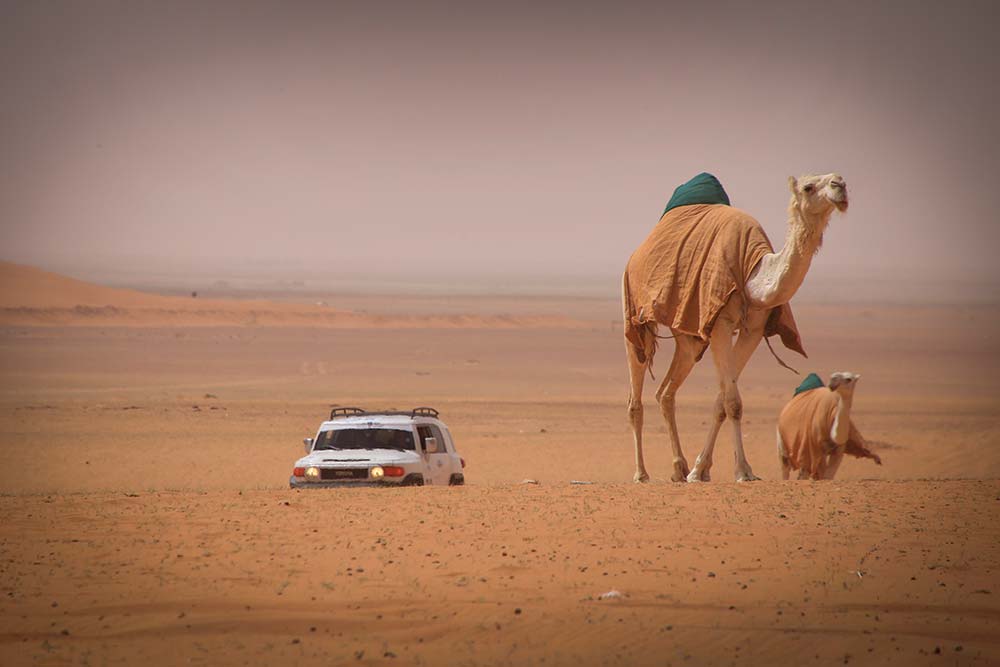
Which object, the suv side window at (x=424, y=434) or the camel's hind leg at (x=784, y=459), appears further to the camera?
the camel's hind leg at (x=784, y=459)

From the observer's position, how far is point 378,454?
18.6m

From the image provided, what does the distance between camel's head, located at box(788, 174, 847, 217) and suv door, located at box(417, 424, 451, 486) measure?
619cm

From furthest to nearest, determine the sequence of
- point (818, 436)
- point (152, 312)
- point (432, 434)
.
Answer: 1. point (152, 312)
2. point (818, 436)
3. point (432, 434)

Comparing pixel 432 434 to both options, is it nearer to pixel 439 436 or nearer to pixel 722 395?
pixel 439 436

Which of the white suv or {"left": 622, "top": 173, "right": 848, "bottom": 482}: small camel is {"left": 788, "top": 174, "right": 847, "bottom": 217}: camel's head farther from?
the white suv

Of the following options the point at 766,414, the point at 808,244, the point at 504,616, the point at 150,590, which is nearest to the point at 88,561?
the point at 150,590

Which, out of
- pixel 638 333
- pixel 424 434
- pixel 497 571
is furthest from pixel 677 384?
pixel 497 571

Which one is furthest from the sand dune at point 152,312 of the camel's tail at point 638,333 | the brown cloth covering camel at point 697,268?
the brown cloth covering camel at point 697,268

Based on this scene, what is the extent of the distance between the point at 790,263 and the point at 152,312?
324 ft

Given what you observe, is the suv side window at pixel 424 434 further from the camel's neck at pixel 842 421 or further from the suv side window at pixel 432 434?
the camel's neck at pixel 842 421

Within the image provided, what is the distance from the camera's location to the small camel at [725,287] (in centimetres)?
1698

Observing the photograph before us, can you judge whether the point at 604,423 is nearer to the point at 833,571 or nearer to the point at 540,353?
the point at 833,571

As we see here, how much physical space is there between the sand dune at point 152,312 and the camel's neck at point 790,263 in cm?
8414

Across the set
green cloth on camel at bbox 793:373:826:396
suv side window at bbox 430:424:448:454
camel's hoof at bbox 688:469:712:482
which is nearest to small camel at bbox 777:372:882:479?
green cloth on camel at bbox 793:373:826:396
